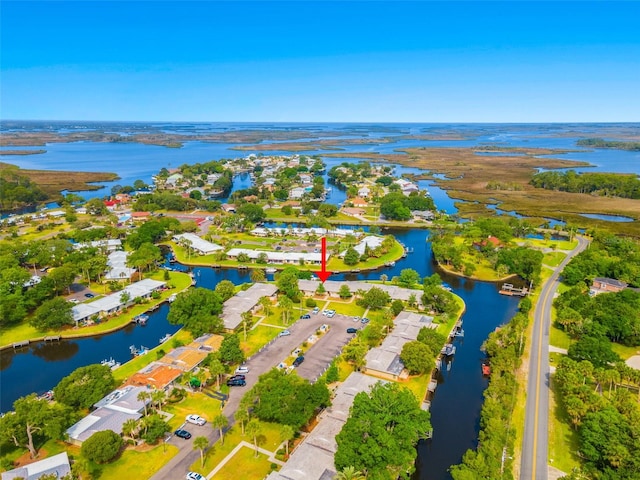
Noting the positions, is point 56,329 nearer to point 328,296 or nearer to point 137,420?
point 137,420

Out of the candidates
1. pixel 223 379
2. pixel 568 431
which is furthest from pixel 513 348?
pixel 223 379

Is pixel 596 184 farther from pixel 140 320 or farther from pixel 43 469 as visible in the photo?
pixel 43 469

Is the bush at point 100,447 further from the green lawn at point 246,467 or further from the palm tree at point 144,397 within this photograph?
the green lawn at point 246,467

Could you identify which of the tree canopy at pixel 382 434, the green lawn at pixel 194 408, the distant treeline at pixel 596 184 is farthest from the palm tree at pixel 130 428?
the distant treeline at pixel 596 184

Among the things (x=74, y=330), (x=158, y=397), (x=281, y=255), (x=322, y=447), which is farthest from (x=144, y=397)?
(x=281, y=255)

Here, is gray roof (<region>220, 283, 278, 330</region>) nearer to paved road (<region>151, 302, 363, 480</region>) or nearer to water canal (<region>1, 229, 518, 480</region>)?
paved road (<region>151, 302, 363, 480</region>)

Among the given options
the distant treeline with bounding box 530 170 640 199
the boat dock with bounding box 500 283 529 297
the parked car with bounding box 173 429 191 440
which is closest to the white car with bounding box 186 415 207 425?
the parked car with bounding box 173 429 191 440
